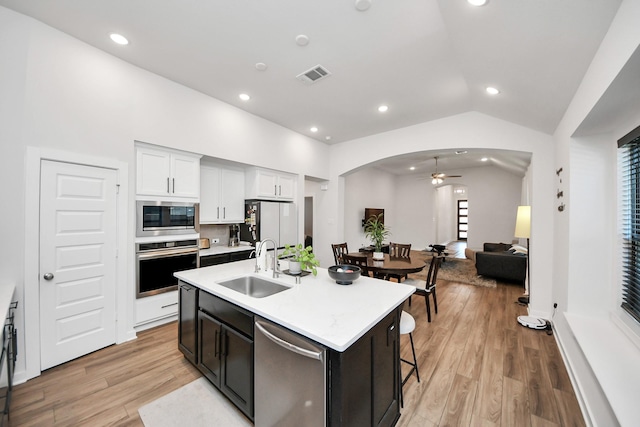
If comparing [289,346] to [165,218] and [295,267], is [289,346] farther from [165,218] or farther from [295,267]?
[165,218]

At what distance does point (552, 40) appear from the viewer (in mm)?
1738

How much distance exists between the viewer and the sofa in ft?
16.1

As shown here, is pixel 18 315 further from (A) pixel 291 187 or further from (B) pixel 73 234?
(A) pixel 291 187

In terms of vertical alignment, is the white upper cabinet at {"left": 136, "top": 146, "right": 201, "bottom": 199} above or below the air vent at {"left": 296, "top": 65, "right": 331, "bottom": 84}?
below

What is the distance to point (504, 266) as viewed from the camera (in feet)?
16.7

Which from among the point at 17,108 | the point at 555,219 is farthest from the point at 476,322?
the point at 17,108

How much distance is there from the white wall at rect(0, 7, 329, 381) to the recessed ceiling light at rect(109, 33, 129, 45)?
0.33m

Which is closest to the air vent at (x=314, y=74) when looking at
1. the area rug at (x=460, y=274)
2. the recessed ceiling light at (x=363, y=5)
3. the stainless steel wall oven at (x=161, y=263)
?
the recessed ceiling light at (x=363, y=5)

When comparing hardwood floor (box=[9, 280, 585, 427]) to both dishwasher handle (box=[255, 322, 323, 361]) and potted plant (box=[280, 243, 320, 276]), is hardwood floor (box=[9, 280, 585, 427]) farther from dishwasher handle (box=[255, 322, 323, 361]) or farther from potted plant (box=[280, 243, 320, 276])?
potted plant (box=[280, 243, 320, 276])

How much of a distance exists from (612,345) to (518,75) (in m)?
2.40

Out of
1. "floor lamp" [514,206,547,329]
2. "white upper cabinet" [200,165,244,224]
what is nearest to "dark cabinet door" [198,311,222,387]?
"white upper cabinet" [200,165,244,224]

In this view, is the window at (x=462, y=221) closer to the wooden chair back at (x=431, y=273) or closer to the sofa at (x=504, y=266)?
the sofa at (x=504, y=266)

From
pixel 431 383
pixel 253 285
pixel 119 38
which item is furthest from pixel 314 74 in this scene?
pixel 431 383

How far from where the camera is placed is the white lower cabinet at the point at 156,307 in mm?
2852
